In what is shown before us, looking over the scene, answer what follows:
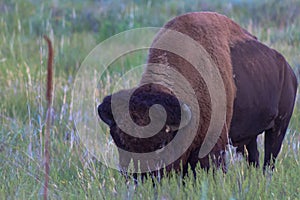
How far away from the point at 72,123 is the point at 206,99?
223 centimetres

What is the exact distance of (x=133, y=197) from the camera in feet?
12.6

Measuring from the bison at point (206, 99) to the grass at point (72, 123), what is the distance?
202 millimetres

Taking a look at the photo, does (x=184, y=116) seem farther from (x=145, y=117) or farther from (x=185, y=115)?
(x=145, y=117)

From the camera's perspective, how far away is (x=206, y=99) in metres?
4.41

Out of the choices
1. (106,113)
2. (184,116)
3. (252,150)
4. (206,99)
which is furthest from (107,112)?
(252,150)

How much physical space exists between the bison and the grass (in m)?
0.20

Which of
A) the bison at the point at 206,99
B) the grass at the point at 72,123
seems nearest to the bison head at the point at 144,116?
the bison at the point at 206,99

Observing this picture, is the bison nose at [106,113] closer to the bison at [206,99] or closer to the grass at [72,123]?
the bison at [206,99]

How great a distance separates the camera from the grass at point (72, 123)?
12.9 ft

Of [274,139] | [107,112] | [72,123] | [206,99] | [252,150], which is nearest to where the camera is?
[107,112]

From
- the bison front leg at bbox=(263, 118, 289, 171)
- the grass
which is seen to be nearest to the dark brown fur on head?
the grass

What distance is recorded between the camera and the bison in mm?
3916

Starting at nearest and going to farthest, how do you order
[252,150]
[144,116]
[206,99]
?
1. [144,116]
2. [206,99]
3. [252,150]

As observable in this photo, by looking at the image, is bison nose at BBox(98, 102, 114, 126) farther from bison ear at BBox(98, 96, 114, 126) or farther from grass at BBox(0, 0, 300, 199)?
grass at BBox(0, 0, 300, 199)
